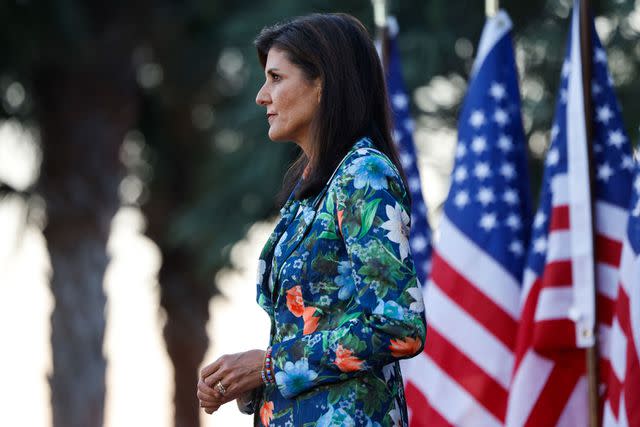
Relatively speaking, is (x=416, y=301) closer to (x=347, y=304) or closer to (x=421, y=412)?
(x=347, y=304)

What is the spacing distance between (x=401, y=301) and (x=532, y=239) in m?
2.54

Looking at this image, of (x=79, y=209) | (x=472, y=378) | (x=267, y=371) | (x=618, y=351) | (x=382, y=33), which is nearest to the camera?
A: (x=267, y=371)

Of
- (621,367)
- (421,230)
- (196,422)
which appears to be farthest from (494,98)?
(196,422)

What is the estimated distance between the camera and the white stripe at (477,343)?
4.73 metres

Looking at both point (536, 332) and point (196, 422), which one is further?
point (196, 422)

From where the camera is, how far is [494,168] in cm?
495

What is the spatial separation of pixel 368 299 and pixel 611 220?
2364mm

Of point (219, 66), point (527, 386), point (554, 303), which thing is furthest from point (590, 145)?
point (219, 66)

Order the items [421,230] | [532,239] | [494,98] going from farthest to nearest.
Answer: [421,230] → [494,98] → [532,239]

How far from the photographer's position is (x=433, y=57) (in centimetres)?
842

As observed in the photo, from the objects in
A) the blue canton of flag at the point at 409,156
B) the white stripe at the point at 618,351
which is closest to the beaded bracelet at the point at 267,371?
the white stripe at the point at 618,351

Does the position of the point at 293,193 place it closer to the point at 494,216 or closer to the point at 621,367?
the point at 621,367

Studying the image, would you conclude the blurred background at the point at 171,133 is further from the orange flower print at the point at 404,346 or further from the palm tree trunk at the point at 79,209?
the orange flower print at the point at 404,346

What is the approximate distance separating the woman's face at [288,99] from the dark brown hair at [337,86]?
0.7 inches
